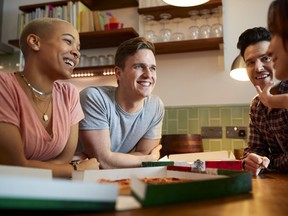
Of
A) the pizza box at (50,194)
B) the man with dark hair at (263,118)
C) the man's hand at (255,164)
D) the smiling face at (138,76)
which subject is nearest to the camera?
the pizza box at (50,194)

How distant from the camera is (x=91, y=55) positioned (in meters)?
3.16

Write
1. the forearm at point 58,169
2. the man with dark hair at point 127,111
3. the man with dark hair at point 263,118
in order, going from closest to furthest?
the forearm at point 58,169 < the man with dark hair at point 263,118 < the man with dark hair at point 127,111

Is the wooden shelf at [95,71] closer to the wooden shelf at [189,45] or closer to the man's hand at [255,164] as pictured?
the wooden shelf at [189,45]

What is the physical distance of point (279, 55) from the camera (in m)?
0.80

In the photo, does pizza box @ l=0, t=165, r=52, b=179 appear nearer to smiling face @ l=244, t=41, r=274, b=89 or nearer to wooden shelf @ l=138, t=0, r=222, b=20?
smiling face @ l=244, t=41, r=274, b=89

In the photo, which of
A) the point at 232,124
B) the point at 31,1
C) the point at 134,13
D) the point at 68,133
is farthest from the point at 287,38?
the point at 31,1

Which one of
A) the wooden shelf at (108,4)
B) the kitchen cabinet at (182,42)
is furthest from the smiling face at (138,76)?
the wooden shelf at (108,4)

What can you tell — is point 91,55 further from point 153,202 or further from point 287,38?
point 153,202

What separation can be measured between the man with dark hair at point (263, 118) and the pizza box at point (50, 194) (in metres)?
1.01

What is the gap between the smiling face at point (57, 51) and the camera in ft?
3.83

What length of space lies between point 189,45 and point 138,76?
1.22 m

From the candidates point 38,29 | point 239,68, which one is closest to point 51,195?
point 38,29

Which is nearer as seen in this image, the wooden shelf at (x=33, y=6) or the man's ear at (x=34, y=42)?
the man's ear at (x=34, y=42)

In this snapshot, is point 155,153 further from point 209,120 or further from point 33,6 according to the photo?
point 33,6
